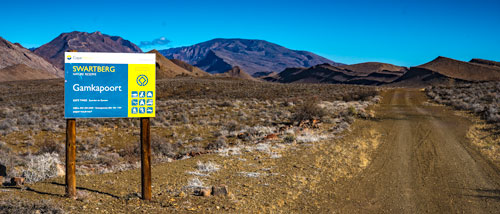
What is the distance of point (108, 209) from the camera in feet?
19.5

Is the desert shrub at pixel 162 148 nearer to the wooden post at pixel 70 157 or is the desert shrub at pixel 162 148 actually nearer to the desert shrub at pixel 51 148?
the desert shrub at pixel 51 148

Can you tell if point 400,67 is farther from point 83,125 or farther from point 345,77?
point 83,125

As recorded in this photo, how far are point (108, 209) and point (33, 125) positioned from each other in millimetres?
18985

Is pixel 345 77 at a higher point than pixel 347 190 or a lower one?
higher

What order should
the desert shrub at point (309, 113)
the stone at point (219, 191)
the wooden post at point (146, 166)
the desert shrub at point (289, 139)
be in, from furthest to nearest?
1. the desert shrub at point (309, 113)
2. the desert shrub at point (289, 139)
3. the stone at point (219, 191)
4. the wooden post at point (146, 166)

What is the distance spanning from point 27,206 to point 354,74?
572 feet

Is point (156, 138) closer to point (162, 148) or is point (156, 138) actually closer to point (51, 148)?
point (162, 148)

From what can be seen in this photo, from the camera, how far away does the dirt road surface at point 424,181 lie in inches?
275

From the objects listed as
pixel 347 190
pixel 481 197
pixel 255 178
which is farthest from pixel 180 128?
pixel 481 197

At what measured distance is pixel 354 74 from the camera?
170 metres

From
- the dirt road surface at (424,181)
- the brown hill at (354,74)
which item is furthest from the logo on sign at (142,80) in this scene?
the brown hill at (354,74)

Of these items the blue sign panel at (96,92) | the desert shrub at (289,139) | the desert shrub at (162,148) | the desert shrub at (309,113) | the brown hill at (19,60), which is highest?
the brown hill at (19,60)

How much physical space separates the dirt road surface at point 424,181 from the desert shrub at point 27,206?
509 cm

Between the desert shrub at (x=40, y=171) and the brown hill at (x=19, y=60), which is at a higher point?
the brown hill at (x=19, y=60)
